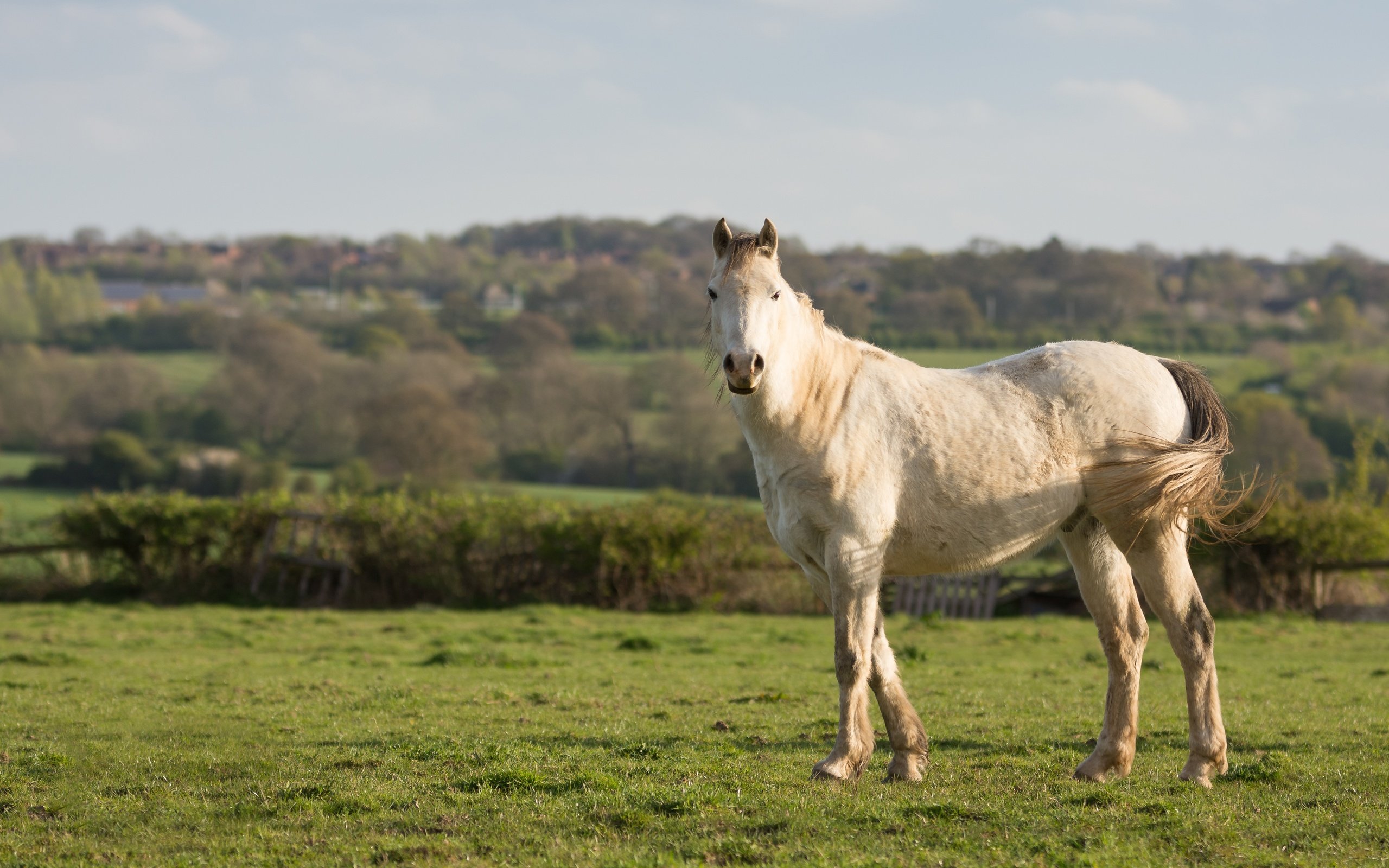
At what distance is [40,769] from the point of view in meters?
6.91

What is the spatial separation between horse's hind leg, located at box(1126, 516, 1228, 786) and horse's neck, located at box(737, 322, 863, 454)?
2000 mm

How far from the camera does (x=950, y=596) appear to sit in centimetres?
2400

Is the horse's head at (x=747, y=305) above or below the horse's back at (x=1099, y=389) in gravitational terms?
above

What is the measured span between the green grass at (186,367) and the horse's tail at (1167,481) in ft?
255

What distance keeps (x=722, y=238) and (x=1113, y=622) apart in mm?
3246

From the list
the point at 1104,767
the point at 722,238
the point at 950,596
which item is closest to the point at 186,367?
the point at 950,596

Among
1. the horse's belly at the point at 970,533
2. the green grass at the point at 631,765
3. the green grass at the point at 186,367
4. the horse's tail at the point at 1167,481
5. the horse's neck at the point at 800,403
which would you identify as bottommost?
the green grass at the point at 186,367

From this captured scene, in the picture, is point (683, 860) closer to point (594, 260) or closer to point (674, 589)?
point (674, 589)

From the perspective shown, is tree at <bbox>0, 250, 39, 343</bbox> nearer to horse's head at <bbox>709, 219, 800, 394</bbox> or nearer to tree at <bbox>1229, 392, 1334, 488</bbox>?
tree at <bbox>1229, 392, 1334, 488</bbox>

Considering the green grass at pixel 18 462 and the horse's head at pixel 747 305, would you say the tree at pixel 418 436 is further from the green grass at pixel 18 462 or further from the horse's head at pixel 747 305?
the horse's head at pixel 747 305

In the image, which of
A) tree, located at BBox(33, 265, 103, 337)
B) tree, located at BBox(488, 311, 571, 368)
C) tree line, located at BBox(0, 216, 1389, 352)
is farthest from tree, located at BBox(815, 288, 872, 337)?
tree, located at BBox(33, 265, 103, 337)

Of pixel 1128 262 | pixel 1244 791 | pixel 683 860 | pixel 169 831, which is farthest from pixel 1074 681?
pixel 1128 262

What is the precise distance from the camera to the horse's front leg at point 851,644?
20.5 ft

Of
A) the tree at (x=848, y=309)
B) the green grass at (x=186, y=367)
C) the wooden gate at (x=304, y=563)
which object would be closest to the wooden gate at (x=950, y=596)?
the tree at (x=848, y=309)
